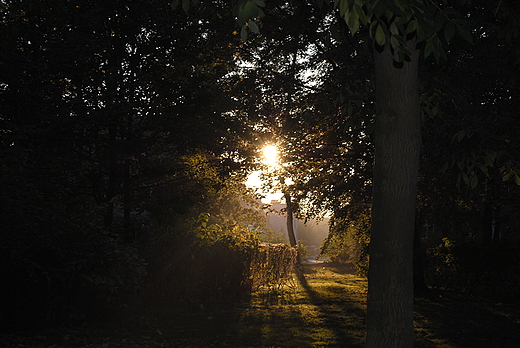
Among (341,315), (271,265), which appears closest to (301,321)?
(341,315)

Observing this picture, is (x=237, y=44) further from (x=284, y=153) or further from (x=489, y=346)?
(x=489, y=346)

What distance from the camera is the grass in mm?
8047

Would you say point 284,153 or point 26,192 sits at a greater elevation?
point 284,153

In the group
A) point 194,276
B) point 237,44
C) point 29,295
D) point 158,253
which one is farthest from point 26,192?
point 237,44

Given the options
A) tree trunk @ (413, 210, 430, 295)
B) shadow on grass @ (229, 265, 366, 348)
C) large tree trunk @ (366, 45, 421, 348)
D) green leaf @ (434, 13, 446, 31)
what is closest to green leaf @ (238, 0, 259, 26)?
green leaf @ (434, 13, 446, 31)

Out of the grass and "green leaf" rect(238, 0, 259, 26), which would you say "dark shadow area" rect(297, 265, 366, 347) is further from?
"green leaf" rect(238, 0, 259, 26)

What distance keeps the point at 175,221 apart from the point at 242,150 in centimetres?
285

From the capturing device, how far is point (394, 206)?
4348mm

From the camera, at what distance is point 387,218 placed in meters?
4.37

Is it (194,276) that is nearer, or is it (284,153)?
(194,276)

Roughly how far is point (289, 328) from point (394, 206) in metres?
6.43

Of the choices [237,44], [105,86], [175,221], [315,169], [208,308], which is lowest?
[208,308]

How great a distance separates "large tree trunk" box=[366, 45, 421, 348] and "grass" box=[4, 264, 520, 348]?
4.37 m

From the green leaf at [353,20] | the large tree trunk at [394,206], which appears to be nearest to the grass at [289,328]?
the large tree trunk at [394,206]
